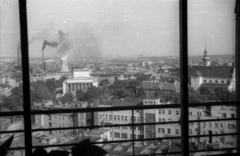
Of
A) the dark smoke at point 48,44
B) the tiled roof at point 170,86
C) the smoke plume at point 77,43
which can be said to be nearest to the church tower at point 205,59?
the tiled roof at point 170,86

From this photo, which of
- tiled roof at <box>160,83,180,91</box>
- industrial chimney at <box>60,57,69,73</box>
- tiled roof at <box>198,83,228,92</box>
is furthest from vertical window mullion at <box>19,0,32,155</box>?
tiled roof at <box>198,83,228,92</box>

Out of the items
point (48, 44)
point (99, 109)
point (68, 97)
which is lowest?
point (99, 109)

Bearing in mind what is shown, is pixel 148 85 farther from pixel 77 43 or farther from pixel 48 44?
pixel 48 44

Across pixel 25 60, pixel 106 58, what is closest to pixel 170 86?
pixel 106 58

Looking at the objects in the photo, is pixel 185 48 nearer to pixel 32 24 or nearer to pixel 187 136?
pixel 187 136

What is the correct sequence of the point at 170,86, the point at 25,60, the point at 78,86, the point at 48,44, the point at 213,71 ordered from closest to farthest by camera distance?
the point at 25,60, the point at 48,44, the point at 78,86, the point at 170,86, the point at 213,71

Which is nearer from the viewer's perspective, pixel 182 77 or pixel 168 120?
pixel 182 77

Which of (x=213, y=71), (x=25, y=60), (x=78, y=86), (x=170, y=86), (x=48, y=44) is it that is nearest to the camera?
(x=25, y=60)
